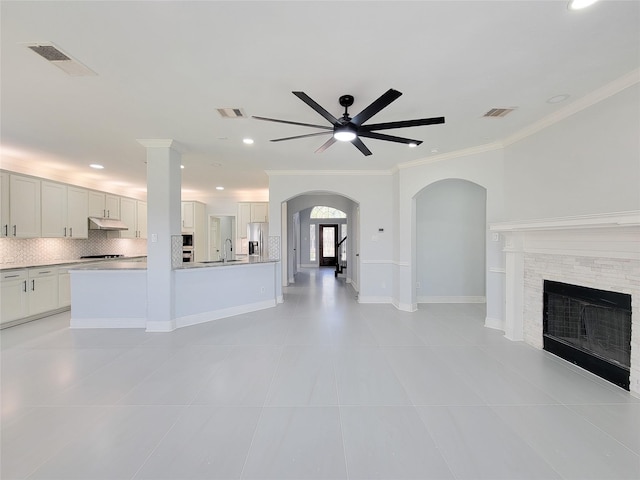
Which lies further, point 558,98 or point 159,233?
point 159,233

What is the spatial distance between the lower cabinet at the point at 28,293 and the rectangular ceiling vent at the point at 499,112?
721 cm

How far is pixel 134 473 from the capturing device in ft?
5.32

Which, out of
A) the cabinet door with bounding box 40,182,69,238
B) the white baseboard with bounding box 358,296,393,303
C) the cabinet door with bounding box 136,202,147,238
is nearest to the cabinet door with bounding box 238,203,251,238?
the cabinet door with bounding box 136,202,147,238

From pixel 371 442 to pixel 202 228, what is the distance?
830cm

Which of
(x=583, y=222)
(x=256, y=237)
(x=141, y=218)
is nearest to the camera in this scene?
(x=583, y=222)

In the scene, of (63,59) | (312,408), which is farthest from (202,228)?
(312,408)

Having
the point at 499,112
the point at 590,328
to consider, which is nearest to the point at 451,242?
the point at 590,328

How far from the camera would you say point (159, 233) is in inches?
162

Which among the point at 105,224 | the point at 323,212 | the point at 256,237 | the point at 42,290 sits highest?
the point at 323,212

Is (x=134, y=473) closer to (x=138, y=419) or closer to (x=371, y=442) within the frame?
(x=138, y=419)

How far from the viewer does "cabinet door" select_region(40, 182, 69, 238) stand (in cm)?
511

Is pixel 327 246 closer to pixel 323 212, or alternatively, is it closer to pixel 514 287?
pixel 323 212

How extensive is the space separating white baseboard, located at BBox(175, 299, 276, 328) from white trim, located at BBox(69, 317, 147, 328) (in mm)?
584

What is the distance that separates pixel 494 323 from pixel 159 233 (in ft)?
17.4
